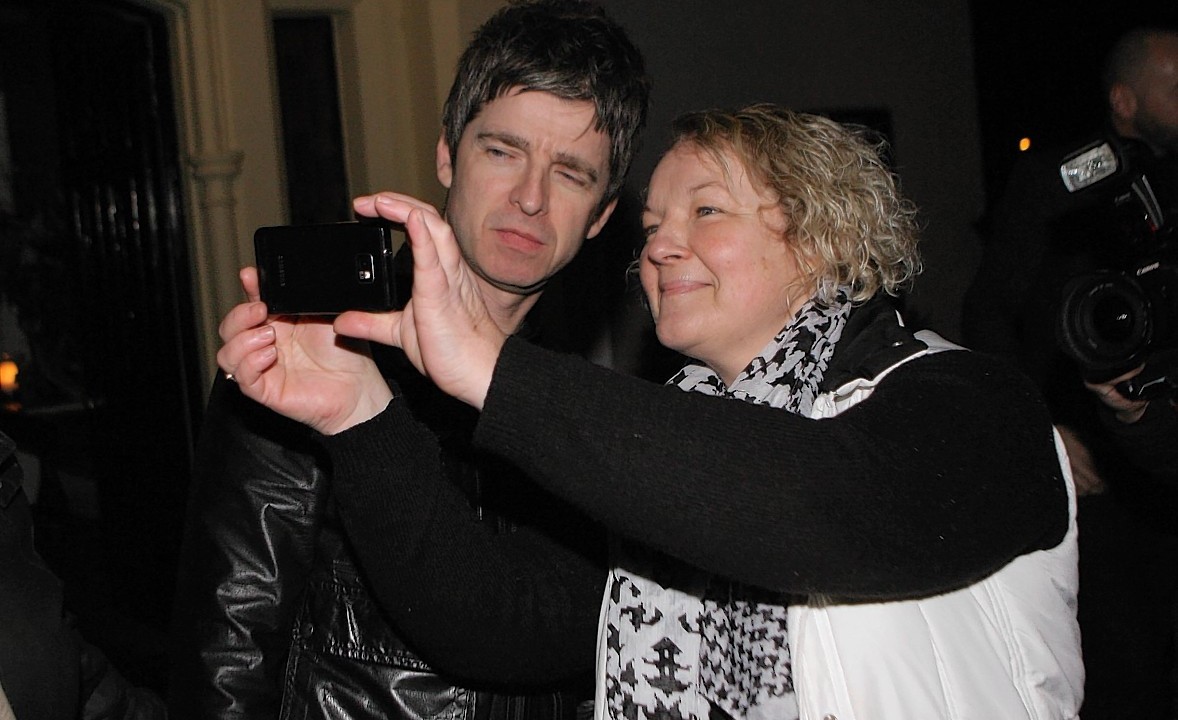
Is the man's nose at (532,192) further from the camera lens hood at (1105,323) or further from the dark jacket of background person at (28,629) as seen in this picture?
the camera lens hood at (1105,323)

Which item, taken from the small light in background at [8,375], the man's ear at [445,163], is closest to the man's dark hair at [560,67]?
the man's ear at [445,163]

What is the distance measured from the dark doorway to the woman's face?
3.35 m

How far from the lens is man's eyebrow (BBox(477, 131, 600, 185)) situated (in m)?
2.11

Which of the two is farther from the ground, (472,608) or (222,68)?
(222,68)

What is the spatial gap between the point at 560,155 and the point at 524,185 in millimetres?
102

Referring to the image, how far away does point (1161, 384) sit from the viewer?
215 centimetres

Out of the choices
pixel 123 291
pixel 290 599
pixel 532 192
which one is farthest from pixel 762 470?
pixel 123 291

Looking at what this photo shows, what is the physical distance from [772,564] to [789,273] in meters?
0.82

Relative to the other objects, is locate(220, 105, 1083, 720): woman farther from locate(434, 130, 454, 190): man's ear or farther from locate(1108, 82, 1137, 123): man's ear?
locate(1108, 82, 1137, 123): man's ear

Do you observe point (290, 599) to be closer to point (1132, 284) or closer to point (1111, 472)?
point (1132, 284)

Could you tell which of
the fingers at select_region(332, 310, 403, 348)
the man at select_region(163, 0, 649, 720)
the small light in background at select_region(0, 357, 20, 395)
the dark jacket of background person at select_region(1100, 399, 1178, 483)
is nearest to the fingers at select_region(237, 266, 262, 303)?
the fingers at select_region(332, 310, 403, 348)

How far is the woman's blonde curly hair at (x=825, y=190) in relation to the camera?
1.73m

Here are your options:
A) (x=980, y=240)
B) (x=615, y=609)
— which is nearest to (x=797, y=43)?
(x=980, y=240)

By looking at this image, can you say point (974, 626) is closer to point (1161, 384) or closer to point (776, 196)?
point (776, 196)
